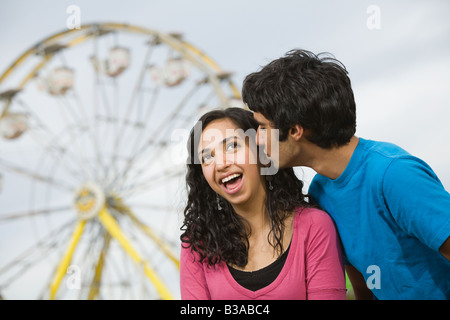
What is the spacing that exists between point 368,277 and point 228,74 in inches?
198

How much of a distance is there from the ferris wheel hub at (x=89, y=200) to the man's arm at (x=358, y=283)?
17.2 feet

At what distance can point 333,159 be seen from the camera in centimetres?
150

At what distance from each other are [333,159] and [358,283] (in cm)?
43

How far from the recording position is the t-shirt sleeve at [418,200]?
48.1 inches

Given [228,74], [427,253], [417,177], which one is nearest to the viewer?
[417,177]

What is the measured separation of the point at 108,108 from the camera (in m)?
7.29

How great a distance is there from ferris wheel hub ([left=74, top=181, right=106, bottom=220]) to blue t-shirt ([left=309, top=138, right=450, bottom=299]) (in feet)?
17.8

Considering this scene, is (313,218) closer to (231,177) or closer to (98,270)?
(231,177)

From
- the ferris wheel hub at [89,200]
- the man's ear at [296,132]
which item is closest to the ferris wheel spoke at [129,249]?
the ferris wheel hub at [89,200]

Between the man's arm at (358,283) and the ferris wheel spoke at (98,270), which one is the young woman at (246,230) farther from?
the ferris wheel spoke at (98,270)

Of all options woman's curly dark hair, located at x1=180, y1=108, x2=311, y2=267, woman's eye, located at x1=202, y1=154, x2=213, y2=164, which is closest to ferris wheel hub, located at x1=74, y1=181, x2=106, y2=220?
woman's curly dark hair, located at x1=180, y1=108, x2=311, y2=267

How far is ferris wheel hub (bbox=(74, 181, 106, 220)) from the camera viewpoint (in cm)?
666
